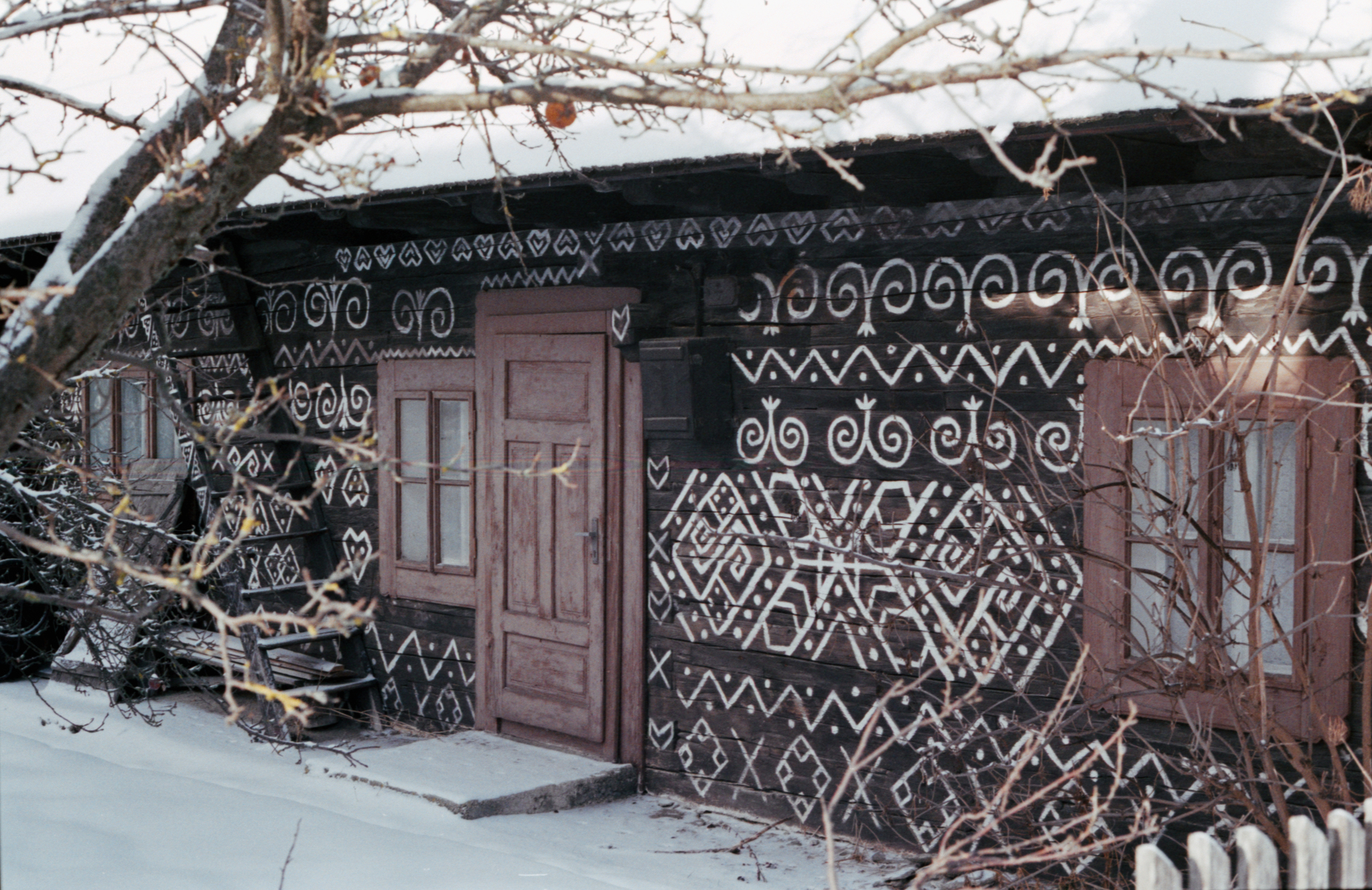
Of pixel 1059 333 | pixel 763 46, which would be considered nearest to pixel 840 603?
pixel 1059 333

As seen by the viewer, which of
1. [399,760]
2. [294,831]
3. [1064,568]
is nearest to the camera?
[1064,568]

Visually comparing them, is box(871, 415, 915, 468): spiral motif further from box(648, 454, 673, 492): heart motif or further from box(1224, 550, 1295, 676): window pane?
box(1224, 550, 1295, 676): window pane

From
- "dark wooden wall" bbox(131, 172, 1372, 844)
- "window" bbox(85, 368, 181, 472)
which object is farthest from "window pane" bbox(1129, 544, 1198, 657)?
"window" bbox(85, 368, 181, 472)

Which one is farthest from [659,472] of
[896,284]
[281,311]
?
[281,311]

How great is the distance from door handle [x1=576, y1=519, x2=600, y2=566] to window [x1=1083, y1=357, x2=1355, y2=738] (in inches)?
92.3

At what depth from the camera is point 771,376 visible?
17.6 ft

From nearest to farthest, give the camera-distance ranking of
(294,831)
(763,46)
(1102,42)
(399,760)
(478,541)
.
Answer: (1102,42)
(294,831)
(763,46)
(399,760)
(478,541)

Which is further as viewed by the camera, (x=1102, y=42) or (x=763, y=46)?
(x=763, y=46)

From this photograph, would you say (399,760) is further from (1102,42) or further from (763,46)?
(1102,42)

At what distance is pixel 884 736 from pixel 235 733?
11.9ft

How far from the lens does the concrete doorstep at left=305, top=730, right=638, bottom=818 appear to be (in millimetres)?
5316

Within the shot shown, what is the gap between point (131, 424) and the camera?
27.9 feet

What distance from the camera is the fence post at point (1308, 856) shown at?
239cm

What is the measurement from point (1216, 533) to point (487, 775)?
127 inches
